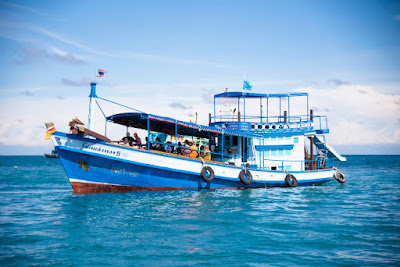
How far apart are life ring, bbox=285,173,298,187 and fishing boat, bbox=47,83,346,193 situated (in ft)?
0.21

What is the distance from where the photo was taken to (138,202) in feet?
51.1

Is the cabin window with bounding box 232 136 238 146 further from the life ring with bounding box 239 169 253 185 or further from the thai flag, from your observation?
the thai flag

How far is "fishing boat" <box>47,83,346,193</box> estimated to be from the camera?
667 inches

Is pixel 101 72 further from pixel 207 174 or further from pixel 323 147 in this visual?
pixel 323 147

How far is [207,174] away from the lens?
1914 centimetres

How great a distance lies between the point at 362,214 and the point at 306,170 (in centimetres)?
963

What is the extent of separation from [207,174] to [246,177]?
2.82m

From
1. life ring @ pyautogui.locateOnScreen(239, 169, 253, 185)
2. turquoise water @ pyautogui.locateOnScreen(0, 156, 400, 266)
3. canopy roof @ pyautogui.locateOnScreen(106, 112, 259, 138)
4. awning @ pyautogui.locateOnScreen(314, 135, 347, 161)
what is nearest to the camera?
turquoise water @ pyautogui.locateOnScreen(0, 156, 400, 266)

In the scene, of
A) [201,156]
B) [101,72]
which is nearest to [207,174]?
[201,156]

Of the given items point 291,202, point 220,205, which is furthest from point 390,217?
point 220,205

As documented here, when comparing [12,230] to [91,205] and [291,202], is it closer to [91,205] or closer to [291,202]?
[91,205]

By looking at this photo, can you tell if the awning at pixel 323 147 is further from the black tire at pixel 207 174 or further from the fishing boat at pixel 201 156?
the black tire at pixel 207 174

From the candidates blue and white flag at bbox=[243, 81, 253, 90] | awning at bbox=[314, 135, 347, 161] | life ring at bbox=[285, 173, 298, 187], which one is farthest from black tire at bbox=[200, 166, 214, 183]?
awning at bbox=[314, 135, 347, 161]

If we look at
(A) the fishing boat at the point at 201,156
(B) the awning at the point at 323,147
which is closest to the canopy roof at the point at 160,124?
(A) the fishing boat at the point at 201,156
